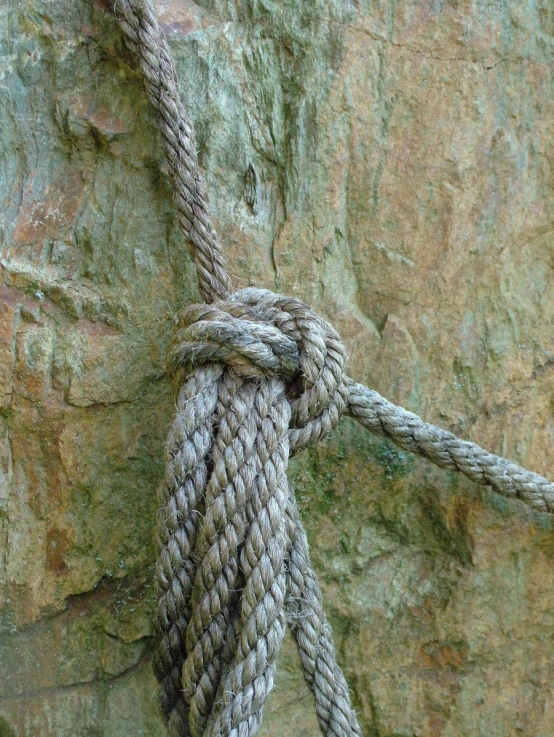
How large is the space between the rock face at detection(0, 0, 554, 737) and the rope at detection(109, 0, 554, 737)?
73mm

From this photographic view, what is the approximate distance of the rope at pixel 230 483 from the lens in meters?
0.77

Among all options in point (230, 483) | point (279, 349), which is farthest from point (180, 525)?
point (279, 349)

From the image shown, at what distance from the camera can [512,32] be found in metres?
1.03

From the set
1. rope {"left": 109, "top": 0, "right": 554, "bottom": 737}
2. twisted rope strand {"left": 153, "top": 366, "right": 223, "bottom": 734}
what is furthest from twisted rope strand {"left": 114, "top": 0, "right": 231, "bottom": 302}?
twisted rope strand {"left": 153, "top": 366, "right": 223, "bottom": 734}

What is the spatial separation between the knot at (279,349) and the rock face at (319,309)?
0.13 meters

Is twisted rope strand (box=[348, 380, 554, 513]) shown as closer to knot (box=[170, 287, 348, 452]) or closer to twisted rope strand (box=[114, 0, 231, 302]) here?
knot (box=[170, 287, 348, 452])

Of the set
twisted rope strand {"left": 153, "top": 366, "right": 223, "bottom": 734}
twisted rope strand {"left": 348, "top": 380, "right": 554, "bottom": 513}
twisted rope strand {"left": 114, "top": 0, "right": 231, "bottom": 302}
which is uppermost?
twisted rope strand {"left": 114, "top": 0, "right": 231, "bottom": 302}

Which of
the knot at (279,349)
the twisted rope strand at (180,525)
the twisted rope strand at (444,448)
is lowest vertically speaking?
the twisted rope strand at (180,525)

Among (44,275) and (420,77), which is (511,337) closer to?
(420,77)

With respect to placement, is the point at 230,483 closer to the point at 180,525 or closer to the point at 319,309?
the point at 180,525

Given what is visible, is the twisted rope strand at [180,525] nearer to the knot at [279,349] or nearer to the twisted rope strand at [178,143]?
the knot at [279,349]

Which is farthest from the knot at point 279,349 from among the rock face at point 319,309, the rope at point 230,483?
the rock face at point 319,309

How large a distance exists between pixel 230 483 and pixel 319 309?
0.30 meters

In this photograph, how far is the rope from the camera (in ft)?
2.54
